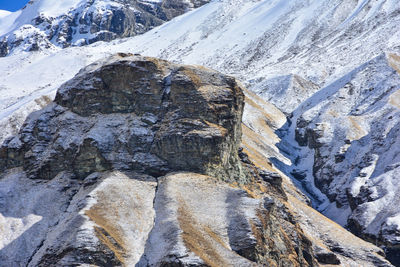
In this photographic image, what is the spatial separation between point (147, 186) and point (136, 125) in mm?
8180

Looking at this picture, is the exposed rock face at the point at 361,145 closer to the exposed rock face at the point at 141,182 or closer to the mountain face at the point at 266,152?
the mountain face at the point at 266,152

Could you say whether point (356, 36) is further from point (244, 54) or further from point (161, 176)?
point (161, 176)

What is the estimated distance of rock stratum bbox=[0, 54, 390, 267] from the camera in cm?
3691

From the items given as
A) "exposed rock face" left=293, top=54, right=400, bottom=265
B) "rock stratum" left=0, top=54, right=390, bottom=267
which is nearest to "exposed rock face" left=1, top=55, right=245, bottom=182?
"rock stratum" left=0, top=54, right=390, bottom=267

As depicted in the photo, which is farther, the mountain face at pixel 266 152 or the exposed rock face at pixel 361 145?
the exposed rock face at pixel 361 145

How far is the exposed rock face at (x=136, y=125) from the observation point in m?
49.4

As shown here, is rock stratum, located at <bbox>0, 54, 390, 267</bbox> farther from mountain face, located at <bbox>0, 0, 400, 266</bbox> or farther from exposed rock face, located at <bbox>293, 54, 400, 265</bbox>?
exposed rock face, located at <bbox>293, 54, 400, 265</bbox>

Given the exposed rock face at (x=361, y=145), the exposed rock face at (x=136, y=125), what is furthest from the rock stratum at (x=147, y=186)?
the exposed rock face at (x=361, y=145)

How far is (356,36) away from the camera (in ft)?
548

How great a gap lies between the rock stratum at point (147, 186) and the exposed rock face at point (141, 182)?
4.3 inches

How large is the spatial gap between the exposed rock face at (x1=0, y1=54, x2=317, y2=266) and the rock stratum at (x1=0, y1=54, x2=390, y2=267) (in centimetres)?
11

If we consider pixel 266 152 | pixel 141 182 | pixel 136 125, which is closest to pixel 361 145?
pixel 266 152

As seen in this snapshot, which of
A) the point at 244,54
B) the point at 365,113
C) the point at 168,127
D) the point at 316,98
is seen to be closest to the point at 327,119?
the point at 365,113

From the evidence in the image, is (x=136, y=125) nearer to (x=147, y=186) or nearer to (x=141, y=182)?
(x=141, y=182)
